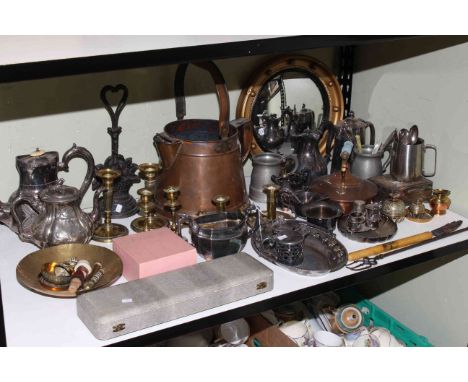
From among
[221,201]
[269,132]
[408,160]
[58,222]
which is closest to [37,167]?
[58,222]

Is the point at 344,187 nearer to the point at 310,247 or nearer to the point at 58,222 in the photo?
the point at 310,247

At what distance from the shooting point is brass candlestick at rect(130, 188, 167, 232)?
5.00ft

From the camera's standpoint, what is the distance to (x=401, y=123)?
178cm

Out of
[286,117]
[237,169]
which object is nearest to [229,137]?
[237,169]

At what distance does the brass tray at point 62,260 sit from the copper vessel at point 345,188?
484 millimetres

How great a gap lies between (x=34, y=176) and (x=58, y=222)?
5.1 inches

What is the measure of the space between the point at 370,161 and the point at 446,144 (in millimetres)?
169

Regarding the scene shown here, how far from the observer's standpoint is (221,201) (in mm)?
1480

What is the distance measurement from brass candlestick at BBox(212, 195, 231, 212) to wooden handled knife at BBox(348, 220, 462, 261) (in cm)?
26

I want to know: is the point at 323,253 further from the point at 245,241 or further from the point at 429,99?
the point at 429,99

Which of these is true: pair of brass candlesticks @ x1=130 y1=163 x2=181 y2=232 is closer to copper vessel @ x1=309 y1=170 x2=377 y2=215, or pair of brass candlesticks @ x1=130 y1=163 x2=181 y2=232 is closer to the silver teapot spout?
the silver teapot spout

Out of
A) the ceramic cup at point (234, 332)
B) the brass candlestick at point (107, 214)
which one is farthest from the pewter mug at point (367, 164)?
the brass candlestick at point (107, 214)
